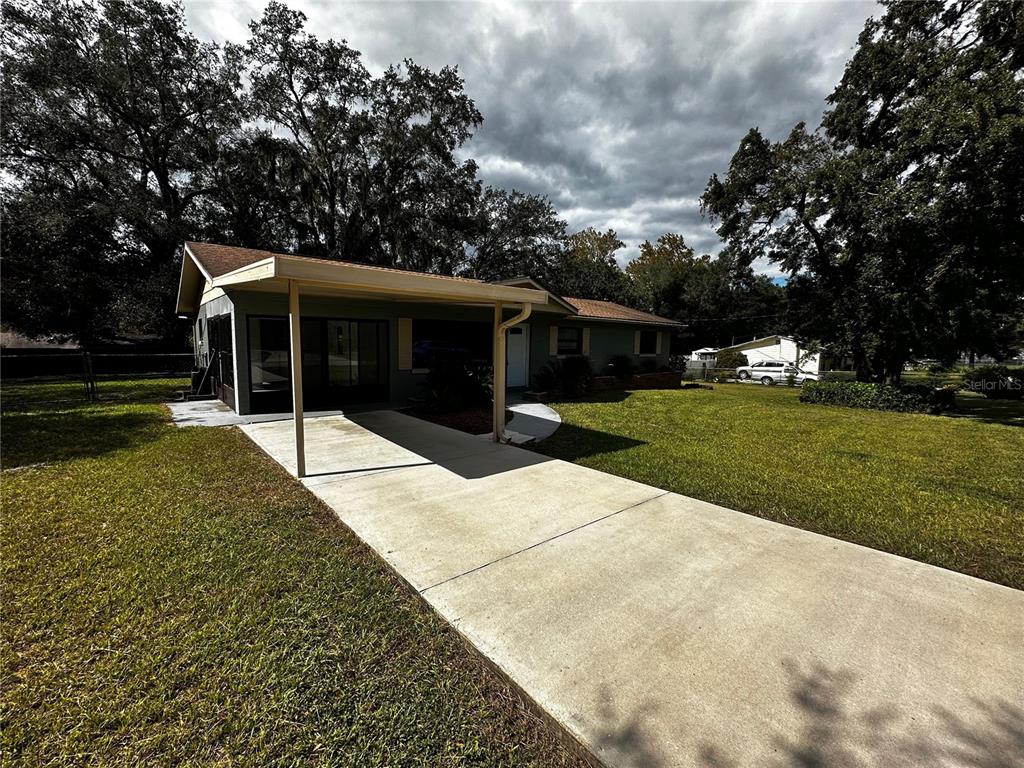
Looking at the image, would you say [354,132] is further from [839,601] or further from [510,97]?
[839,601]

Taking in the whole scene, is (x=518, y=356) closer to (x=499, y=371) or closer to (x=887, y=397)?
(x=499, y=371)

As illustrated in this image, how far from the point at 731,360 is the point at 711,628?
1362 inches

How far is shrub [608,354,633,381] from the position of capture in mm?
15789

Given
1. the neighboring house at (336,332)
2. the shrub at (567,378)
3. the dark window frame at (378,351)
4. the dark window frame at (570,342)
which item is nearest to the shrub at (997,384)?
the dark window frame at (570,342)

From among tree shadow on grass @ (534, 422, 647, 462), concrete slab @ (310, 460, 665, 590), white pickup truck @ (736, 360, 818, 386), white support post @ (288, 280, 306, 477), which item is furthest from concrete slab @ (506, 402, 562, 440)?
white pickup truck @ (736, 360, 818, 386)

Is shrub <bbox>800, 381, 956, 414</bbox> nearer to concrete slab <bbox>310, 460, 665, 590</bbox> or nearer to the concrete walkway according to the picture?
the concrete walkway

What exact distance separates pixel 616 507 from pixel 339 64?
86.1 feet

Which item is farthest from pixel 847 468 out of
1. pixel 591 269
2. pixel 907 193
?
pixel 591 269

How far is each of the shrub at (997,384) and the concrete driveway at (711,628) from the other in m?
23.0

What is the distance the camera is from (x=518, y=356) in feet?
42.6

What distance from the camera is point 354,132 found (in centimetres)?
2166

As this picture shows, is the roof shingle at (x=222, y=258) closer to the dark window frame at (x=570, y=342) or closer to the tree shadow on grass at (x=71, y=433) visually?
the tree shadow on grass at (x=71, y=433)

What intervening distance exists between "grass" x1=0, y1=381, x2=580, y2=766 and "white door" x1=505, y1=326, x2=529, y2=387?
9.07 meters

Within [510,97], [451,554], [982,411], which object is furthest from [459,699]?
[982,411]
